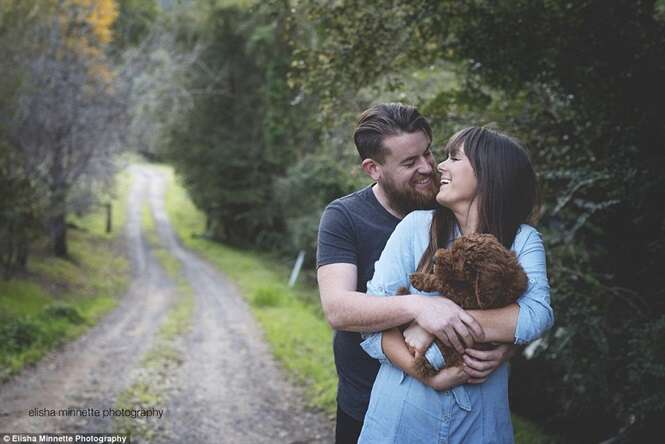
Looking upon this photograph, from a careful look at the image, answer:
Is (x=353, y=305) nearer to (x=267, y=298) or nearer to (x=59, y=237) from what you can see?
(x=267, y=298)

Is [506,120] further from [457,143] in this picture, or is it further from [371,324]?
[371,324]

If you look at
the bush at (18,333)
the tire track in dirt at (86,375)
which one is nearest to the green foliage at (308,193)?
the tire track in dirt at (86,375)

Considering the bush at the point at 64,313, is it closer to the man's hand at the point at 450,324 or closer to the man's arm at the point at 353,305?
the man's arm at the point at 353,305

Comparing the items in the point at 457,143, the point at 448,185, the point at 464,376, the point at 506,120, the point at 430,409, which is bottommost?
the point at 430,409

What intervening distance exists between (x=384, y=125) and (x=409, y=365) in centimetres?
109

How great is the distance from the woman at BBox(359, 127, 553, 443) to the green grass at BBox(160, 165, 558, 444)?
13.8 ft

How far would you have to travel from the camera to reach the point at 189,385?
791cm

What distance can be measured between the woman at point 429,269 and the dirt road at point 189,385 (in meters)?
4.50

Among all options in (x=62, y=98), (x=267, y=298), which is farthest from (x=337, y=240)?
(x=62, y=98)

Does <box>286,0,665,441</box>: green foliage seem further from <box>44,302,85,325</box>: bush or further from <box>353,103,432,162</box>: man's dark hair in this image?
<box>44,302,85,325</box>: bush

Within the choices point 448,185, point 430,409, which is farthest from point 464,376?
point 448,185

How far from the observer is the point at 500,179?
6.81ft

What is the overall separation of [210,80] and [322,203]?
1093 centimetres

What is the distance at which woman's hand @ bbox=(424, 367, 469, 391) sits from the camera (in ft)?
6.42
